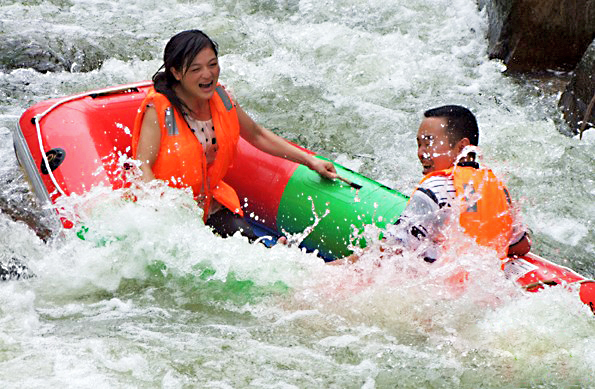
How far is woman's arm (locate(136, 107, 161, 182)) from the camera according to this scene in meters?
4.12

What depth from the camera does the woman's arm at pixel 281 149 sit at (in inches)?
180

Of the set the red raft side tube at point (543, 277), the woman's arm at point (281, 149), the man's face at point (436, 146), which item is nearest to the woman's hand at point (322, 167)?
the woman's arm at point (281, 149)

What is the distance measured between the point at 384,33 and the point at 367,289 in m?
4.72

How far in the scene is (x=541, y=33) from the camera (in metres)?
7.27

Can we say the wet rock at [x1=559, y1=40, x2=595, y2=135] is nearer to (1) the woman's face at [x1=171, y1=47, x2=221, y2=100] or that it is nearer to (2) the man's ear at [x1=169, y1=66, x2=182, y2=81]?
(1) the woman's face at [x1=171, y1=47, x2=221, y2=100]

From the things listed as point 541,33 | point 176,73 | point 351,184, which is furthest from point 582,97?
point 176,73

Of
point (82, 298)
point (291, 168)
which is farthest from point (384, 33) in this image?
point (82, 298)

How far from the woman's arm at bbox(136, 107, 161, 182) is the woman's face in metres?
0.21

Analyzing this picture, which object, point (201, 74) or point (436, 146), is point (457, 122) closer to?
point (436, 146)

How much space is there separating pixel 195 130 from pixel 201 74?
33cm

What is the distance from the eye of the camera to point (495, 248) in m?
3.67

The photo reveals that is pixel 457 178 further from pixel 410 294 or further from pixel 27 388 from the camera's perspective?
pixel 27 388

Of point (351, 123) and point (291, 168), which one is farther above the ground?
point (291, 168)

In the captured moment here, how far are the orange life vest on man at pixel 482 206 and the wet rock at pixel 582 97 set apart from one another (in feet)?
9.03
